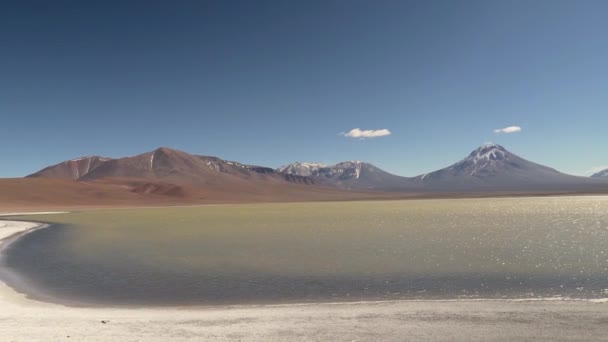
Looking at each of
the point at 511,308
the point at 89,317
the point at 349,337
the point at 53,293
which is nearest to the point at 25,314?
the point at 89,317

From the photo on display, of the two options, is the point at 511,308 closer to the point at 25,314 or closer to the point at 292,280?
the point at 292,280

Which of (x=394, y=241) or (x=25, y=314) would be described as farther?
(x=394, y=241)

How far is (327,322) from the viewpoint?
10.5 metres

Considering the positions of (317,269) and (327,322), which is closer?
(327,322)

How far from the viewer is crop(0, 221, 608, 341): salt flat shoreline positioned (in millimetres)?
9445

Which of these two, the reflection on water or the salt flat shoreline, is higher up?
the salt flat shoreline

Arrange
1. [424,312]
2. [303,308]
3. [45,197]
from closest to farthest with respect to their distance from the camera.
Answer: [424,312] < [303,308] < [45,197]

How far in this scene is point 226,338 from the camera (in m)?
9.41

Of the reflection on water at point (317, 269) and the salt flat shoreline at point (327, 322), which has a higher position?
the salt flat shoreline at point (327, 322)

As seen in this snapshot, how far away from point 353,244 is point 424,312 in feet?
53.0

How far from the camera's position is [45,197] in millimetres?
124125

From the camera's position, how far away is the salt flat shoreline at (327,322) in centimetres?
945

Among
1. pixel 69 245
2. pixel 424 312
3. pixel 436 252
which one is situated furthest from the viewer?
pixel 69 245

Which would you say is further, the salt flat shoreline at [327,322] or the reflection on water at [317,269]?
the reflection on water at [317,269]
